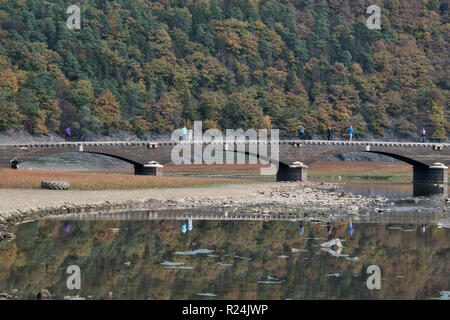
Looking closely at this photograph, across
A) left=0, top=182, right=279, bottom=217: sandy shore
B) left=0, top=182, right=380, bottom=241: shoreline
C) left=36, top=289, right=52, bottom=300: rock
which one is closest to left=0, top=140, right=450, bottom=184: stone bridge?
left=0, top=182, right=279, bottom=217: sandy shore

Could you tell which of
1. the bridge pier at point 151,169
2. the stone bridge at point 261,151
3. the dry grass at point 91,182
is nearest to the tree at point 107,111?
the stone bridge at point 261,151

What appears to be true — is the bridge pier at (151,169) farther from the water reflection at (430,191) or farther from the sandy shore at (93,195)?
the sandy shore at (93,195)

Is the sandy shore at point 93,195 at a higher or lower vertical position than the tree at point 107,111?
lower

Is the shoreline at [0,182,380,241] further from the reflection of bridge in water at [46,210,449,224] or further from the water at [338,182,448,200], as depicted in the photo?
the water at [338,182,448,200]

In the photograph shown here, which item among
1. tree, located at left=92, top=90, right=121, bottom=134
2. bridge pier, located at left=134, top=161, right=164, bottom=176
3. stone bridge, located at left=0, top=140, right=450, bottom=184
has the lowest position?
bridge pier, located at left=134, top=161, right=164, bottom=176
